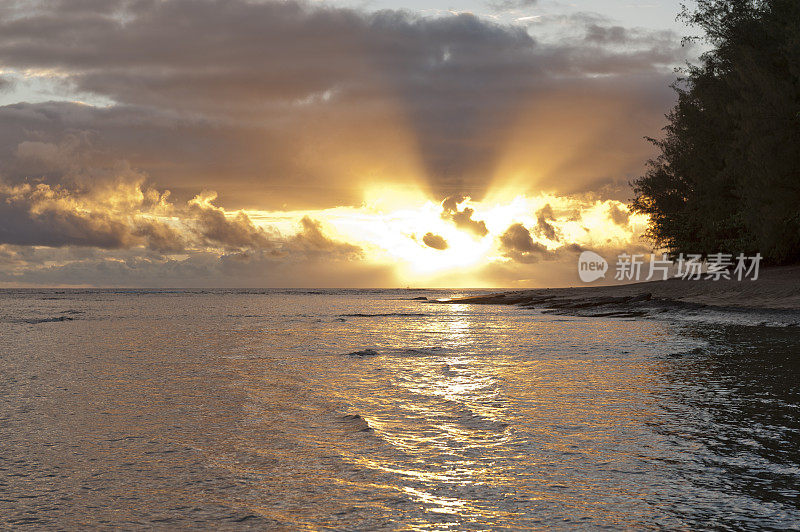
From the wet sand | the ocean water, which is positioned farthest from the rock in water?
the wet sand

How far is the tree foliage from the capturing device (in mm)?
43219

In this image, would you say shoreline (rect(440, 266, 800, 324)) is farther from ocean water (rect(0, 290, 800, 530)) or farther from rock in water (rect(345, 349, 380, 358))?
rock in water (rect(345, 349, 380, 358))

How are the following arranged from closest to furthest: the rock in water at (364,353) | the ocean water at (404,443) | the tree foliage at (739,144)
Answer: the ocean water at (404,443)
the rock in water at (364,353)
the tree foliage at (739,144)

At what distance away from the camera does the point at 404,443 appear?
425 inches

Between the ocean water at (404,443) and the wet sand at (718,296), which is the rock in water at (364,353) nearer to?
the ocean water at (404,443)

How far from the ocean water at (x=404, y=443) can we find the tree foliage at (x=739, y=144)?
1001 inches

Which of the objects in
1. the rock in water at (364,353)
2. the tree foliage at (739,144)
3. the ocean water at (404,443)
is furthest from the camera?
the tree foliage at (739,144)

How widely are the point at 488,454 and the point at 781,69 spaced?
1816 inches

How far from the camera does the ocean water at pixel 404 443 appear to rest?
7508 mm

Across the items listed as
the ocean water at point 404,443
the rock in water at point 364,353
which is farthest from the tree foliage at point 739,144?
the rock in water at point 364,353

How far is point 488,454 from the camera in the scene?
10016 millimetres

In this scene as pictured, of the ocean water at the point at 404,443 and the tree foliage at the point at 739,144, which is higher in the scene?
the tree foliage at the point at 739,144

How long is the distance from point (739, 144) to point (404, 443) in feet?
145

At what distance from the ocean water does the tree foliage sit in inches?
1001
